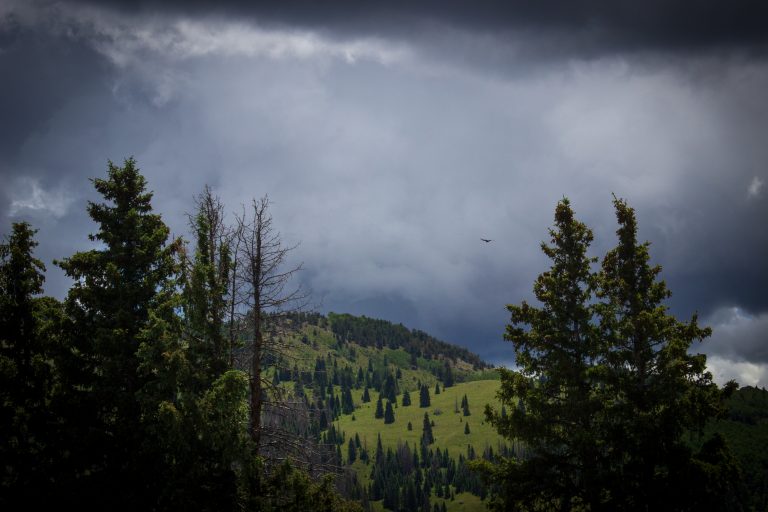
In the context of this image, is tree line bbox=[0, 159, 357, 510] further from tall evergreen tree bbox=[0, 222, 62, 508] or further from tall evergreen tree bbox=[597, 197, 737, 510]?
tall evergreen tree bbox=[597, 197, 737, 510]

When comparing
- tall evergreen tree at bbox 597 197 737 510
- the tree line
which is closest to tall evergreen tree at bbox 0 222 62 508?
the tree line

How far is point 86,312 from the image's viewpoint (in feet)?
72.5

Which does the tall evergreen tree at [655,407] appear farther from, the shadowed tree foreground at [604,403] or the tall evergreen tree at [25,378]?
the tall evergreen tree at [25,378]

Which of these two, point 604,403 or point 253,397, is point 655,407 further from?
point 253,397

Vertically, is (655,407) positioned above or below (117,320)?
below

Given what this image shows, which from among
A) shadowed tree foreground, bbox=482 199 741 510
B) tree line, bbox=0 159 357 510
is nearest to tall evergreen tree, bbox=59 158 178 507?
tree line, bbox=0 159 357 510

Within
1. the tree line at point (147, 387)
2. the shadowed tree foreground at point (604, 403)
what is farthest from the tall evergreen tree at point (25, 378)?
the shadowed tree foreground at point (604, 403)

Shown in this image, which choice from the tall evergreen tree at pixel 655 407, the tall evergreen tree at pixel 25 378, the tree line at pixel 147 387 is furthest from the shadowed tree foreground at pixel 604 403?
the tall evergreen tree at pixel 25 378

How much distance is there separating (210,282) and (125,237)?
5166mm

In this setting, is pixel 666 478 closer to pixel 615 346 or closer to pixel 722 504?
pixel 722 504

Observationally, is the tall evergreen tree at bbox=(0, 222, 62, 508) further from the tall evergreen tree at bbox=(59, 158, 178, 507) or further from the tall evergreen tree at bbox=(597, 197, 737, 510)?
the tall evergreen tree at bbox=(597, 197, 737, 510)

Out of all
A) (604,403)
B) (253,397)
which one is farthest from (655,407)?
(253,397)

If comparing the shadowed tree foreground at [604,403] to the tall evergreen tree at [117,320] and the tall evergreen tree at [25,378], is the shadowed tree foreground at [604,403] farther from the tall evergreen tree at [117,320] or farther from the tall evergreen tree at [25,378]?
the tall evergreen tree at [25,378]

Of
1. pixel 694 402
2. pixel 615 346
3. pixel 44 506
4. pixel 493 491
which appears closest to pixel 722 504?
pixel 694 402
